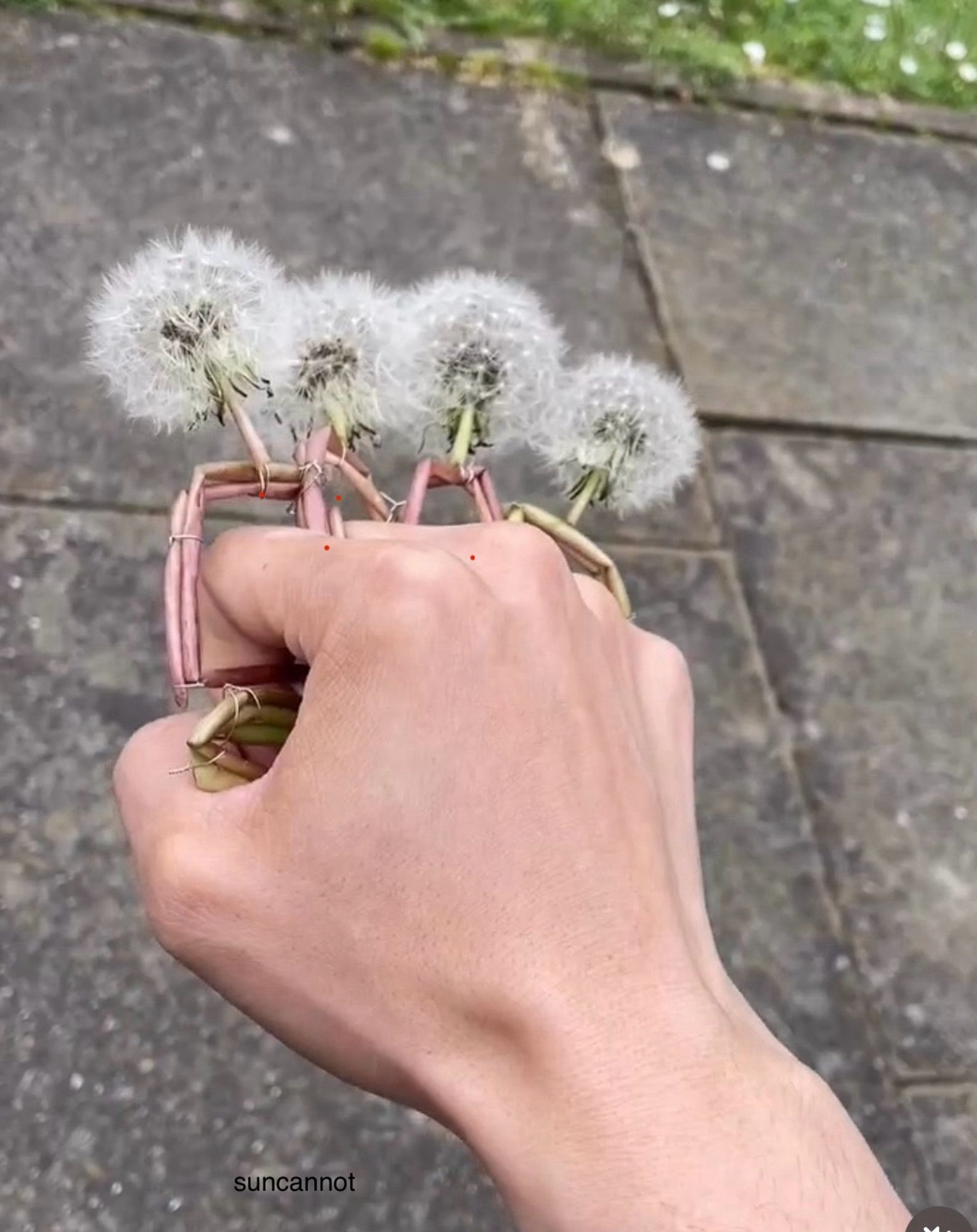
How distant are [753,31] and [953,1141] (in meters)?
1.96

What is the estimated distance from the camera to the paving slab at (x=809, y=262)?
2107 mm

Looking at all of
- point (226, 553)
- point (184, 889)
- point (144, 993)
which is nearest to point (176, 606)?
point (226, 553)

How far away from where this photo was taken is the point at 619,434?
111 cm

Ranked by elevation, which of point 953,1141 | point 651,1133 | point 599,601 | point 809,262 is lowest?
point 953,1141

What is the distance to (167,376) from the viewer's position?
101 centimetres

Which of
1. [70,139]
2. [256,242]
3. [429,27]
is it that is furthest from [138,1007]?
[429,27]

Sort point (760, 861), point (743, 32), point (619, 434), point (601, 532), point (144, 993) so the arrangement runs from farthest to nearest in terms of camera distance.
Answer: point (743, 32) → point (601, 532) → point (760, 861) → point (144, 993) → point (619, 434)

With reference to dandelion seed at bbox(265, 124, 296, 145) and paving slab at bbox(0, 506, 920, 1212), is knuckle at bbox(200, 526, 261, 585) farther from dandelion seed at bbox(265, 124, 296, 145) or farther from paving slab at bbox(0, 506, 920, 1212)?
dandelion seed at bbox(265, 124, 296, 145)

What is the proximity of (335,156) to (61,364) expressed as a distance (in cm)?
60

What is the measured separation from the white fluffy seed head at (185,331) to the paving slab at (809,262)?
3.67 ft

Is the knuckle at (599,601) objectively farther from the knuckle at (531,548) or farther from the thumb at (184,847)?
the thumb at (184,847)

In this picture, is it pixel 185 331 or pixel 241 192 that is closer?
pixel 185 331

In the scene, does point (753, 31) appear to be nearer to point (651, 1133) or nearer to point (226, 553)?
point (226, 553)

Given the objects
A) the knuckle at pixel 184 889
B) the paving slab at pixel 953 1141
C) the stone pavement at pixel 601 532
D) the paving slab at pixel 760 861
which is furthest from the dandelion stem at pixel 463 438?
the paving slab at pixel 953 1141
